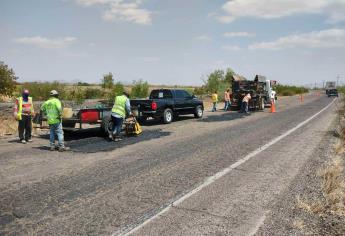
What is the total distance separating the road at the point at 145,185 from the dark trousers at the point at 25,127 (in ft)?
1.62

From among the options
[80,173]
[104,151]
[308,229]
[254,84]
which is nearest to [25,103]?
[104,151]

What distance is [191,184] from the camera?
6789 millimetres

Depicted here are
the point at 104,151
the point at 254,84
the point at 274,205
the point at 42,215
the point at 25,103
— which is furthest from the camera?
the point at 254,84

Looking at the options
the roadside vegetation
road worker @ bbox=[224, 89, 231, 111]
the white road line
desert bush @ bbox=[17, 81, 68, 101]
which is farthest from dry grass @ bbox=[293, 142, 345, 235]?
desert bush @ bbox=[17, 81, 68, 101]

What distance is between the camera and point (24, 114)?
1163cm

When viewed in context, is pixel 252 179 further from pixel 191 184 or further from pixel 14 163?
pixel 14 163

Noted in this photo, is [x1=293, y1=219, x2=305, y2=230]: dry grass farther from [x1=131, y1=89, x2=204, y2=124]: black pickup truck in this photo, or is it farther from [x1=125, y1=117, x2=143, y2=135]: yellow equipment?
[x1=131, y1=89, x2=204, y2=124]: black pickup truck

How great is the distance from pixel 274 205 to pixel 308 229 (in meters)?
0.95

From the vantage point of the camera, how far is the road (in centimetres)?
490

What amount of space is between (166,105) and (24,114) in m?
7.73

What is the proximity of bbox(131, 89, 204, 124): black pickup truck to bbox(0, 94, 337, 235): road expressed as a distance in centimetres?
518

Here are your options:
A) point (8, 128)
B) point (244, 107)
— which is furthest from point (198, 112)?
point (8, 128)

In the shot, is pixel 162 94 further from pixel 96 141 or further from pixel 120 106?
pixel 96 141

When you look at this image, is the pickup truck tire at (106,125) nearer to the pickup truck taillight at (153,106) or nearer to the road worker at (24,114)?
the road worker at (24,114)
